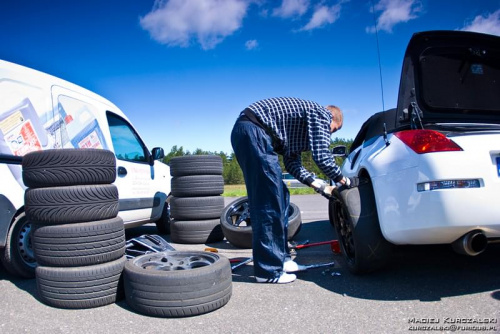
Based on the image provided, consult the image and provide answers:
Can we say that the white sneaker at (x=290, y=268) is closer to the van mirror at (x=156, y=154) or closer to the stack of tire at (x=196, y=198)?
the stack of tire at (x=196, y=198)

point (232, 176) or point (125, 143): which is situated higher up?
point (125, 143)

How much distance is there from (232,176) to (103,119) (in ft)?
195

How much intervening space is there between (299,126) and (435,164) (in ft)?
4.11

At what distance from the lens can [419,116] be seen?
9.94 feet

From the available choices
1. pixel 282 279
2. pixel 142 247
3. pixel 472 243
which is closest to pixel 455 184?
pixel 472 243

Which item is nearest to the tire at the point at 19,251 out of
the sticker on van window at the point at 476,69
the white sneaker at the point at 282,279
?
the white sneaker at the point at 282,279

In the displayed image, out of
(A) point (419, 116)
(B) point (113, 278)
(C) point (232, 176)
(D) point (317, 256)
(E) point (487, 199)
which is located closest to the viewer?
(E) point (487, 199)

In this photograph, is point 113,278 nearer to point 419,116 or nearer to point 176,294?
point 176,294

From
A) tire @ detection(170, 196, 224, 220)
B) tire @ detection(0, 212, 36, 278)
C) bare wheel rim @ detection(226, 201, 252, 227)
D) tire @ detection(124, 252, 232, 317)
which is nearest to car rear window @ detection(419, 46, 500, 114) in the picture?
tire @ detection(124, 252, 232, 317)

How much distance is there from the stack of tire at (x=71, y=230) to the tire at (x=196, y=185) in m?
2.25

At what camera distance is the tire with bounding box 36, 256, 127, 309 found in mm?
2695

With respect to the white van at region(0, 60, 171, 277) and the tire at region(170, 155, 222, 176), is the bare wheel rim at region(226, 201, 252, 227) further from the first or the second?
the white van at region(0, 60, 171, 277)

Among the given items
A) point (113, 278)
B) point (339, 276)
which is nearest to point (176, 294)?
point (113, 278)

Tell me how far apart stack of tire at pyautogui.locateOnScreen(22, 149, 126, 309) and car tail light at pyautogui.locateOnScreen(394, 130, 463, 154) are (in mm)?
2331
